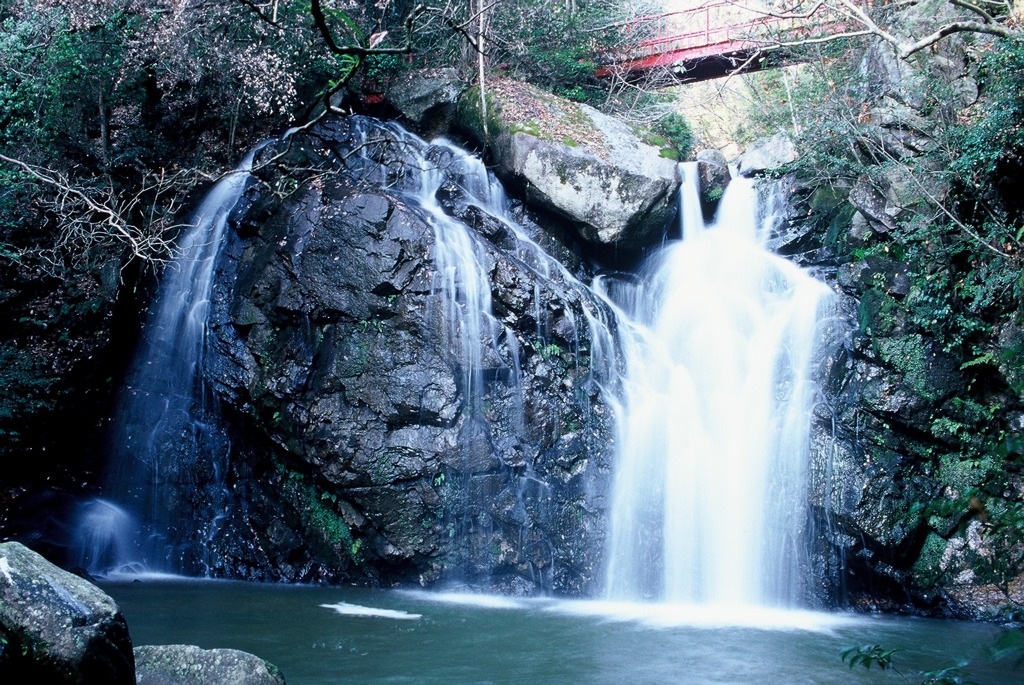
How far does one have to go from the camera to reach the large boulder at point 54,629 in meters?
3.44

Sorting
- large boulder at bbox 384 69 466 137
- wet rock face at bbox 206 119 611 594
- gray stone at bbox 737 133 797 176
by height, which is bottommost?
wet rock face at bbox 206 119 611 594

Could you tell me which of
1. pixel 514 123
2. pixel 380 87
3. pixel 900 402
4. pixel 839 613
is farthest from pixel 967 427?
pixel 380 87

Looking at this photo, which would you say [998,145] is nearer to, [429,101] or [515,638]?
[515,638]

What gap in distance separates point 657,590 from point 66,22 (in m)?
11.2

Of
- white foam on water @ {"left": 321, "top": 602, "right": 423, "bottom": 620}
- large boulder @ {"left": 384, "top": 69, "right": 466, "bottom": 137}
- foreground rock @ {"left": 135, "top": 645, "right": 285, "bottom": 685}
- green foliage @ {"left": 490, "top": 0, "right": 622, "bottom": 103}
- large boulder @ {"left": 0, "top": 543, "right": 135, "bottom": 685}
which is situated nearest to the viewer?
large boulder @ {"left": 0, "top": 543, "right": 135, "bottom": 685}

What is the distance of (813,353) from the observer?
429 inches

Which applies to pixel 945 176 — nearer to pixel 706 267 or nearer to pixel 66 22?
pixel 706 267

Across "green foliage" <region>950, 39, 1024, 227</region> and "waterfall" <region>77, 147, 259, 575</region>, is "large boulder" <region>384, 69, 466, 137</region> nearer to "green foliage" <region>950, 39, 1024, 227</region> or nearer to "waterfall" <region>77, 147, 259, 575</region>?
"waterfall" <region>77, 147, 259, 575</region>

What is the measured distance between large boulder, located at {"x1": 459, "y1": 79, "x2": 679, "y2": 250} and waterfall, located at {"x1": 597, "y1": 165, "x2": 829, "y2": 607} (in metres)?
1.18

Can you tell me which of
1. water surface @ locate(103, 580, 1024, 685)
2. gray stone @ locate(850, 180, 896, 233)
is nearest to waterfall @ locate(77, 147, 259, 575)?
water surface @ locate(103, 580, 1024, 685)

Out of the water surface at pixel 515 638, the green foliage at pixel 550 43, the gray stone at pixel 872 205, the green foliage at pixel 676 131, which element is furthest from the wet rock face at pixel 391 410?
the green foliage at pixel 676 131

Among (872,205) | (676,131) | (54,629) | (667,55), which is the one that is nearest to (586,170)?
(872,205)

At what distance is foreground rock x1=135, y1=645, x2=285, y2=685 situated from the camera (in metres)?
4.57

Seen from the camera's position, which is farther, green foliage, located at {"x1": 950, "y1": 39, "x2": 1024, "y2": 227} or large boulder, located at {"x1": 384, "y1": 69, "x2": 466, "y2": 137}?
large boulder, located at {"x1": 384, "y1": 69, "x2": 466, "y2": 137}
